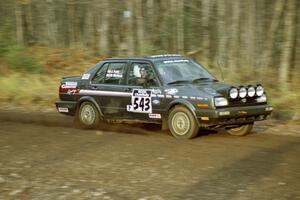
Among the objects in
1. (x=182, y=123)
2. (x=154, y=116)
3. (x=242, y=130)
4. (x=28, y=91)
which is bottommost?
(x=242, y=130)

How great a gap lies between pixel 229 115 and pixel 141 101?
70.2 inches

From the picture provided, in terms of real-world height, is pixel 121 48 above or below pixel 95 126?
above

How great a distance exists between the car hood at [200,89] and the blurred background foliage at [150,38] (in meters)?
2.98

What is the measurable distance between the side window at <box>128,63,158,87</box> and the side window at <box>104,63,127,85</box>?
0.24 metres

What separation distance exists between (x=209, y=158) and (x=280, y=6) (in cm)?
904

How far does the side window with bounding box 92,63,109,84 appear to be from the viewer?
1103 cm

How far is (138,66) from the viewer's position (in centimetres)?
1032

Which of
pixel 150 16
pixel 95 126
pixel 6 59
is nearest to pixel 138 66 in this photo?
pixel 95 126

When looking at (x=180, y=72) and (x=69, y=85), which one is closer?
(x=180, y=72)

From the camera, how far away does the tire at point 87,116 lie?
11.1 metres

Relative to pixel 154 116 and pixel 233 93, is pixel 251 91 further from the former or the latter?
pixel 154 116

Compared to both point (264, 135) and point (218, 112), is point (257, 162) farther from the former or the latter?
point (264, 135)

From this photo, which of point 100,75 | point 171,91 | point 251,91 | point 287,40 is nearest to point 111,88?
point 100,75

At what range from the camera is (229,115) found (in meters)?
9.07
